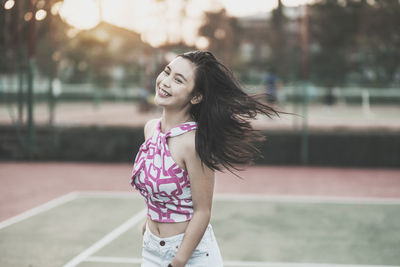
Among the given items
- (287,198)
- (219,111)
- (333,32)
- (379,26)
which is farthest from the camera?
(333,32)

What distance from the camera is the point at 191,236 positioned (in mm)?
2242

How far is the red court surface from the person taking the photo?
8.49m

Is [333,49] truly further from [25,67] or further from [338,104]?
[25,67]

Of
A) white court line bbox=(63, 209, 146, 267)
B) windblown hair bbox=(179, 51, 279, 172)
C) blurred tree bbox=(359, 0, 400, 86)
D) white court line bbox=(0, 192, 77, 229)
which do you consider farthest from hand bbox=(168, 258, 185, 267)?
blurred tree bbox=(359, 0, 400, 86)

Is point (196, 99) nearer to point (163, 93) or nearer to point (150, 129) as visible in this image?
point (163, 93)

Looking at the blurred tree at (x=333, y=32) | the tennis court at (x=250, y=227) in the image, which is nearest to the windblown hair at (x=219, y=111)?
the tennis court at (x=250, y=227)

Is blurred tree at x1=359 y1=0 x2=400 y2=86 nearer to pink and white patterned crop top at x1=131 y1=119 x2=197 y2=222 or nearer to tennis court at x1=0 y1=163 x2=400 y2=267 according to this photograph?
tennis court at x1=0 y1=163 x2=400 y2=267

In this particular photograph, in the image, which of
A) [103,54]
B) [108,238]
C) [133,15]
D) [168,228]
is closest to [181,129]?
[168,228]

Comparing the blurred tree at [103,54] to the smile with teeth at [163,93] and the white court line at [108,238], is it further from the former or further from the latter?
the smile with teeth at [163,93]

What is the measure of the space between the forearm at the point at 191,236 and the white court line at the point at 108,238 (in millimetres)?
2761

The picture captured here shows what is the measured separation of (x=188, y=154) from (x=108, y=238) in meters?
3.67

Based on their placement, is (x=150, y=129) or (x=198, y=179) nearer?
(x=198, y=179)

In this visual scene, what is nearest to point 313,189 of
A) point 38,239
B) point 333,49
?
point 38,239

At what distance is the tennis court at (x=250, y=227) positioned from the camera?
16.3 ft
